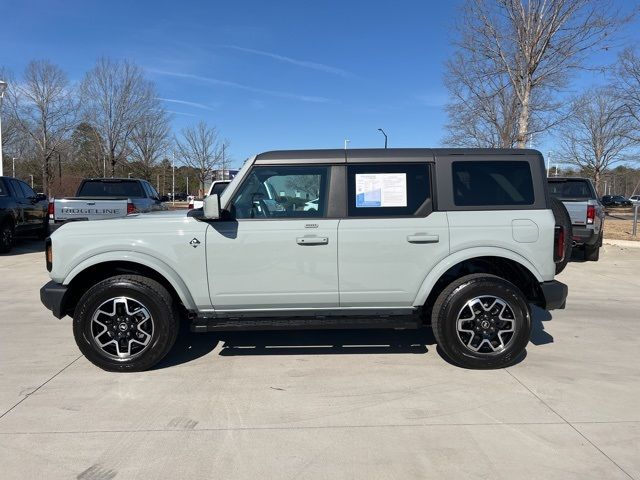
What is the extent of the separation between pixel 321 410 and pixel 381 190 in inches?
77.0

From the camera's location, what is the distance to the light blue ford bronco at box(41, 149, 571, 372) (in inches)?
169

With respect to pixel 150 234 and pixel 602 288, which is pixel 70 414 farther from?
pixel 602 288

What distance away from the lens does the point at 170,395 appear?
3914 millimetres

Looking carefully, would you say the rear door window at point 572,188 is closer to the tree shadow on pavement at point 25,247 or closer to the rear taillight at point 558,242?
the rear taillight at point 558,242

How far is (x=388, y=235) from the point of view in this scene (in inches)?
171

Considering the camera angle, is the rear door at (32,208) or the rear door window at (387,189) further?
the rear door at (32,208)

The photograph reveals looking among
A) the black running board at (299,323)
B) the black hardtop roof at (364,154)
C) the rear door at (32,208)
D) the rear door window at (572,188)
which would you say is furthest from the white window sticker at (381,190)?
the rear door at (32,208)

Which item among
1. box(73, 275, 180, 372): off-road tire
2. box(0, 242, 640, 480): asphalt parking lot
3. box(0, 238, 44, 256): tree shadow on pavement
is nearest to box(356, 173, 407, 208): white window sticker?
box(0, 242, 640, 480): asphalt parking lot

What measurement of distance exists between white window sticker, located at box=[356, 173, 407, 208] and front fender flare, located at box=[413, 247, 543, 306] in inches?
24.9

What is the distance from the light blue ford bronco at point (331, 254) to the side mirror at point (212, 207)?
51 mm

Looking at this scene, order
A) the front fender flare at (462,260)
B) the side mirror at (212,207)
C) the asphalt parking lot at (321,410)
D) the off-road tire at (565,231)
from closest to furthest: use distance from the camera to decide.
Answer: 1. the asphalt parking lot at (321,410)
2. the side mirror at (212,207)
3. the front fender flare at (462,260)
4. the off-road tire at (565,231)

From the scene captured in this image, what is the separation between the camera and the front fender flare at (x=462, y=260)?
4.36m

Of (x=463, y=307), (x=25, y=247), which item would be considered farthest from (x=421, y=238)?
(x=25, y=247)

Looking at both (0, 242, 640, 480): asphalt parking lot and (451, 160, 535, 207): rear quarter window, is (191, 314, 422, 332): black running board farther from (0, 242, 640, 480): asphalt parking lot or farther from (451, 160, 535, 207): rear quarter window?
(451, 160, 535, 207): rear quarter window
